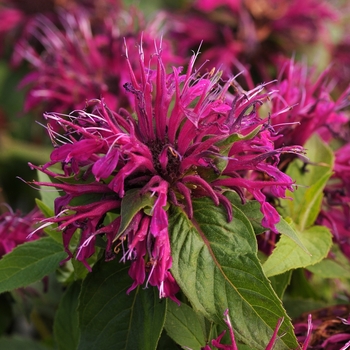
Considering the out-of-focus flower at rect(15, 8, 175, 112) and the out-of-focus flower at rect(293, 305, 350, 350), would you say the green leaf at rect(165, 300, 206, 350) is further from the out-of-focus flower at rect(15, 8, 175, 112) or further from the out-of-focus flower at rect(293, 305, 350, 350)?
the out-of-focus flower at rect(15, 8, 175, 112)

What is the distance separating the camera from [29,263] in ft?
1.94

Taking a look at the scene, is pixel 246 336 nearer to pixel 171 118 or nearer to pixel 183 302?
pixel 183 302

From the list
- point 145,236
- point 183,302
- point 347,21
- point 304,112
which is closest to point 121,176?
point 145,236

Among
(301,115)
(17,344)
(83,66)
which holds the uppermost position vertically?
(83,66)

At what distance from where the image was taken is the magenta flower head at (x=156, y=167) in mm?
480

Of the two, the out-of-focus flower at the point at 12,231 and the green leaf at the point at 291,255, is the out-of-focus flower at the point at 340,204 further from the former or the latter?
the out-of-focus flower at the point at 12,231

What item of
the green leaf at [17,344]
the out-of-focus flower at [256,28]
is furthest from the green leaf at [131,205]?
the out-of-focus flower at [256,28]

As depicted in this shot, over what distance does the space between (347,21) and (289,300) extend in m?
1.01

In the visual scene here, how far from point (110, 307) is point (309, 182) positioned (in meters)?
0.29

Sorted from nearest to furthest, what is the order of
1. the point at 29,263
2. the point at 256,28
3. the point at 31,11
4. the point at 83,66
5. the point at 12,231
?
the point at 29,263
the point at 12,231
the point at 83,66
the point at 256,28
the point at 31,11

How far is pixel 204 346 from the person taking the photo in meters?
0.54

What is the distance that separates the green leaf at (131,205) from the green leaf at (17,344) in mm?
444

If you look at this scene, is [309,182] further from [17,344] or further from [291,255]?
[17,344]

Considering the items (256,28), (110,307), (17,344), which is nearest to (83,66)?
(256,28)
